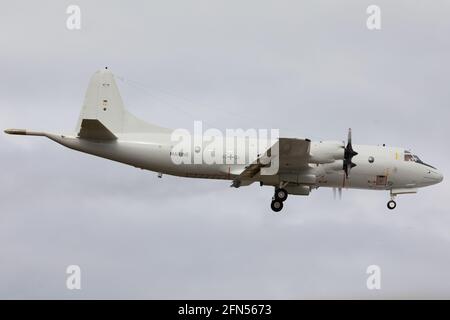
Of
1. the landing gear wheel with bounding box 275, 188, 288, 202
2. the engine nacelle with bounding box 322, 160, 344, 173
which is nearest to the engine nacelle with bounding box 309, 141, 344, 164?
the engine nacelle with bounding box 322, 160, 344, 173

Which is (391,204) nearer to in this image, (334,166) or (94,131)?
(334,166)

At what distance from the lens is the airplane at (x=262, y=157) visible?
147ft

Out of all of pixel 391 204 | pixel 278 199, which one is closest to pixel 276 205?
pixel 278 199

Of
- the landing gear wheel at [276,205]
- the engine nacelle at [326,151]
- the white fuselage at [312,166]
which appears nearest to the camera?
the engine nacelle at [326,151]

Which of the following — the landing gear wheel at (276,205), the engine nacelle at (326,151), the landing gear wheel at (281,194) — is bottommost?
the landing gear wheel at (276,205)

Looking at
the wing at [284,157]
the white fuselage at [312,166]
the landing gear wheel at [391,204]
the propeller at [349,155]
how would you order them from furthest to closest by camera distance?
the landing gear wheel at [391,204] → the propeller at [349,155] → the white fuselage at [312,166] → the wing at [284,157]

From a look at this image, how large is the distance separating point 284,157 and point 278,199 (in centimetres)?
301

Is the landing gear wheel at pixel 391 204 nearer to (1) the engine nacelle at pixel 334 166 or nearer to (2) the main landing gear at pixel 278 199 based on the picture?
(1) the engine nacelle at pixel 334 166

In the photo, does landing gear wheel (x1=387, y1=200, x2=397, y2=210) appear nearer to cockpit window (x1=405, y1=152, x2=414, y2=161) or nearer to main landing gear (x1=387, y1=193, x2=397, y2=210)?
main landing gear (x1=387, y1=193, x2=397, y2=210)

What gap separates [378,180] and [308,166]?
449 centimetres

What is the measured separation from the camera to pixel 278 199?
47.1m

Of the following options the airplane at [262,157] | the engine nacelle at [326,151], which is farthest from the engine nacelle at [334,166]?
the engine nacelle at [326,151]

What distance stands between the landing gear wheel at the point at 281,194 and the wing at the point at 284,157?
1452 mm
